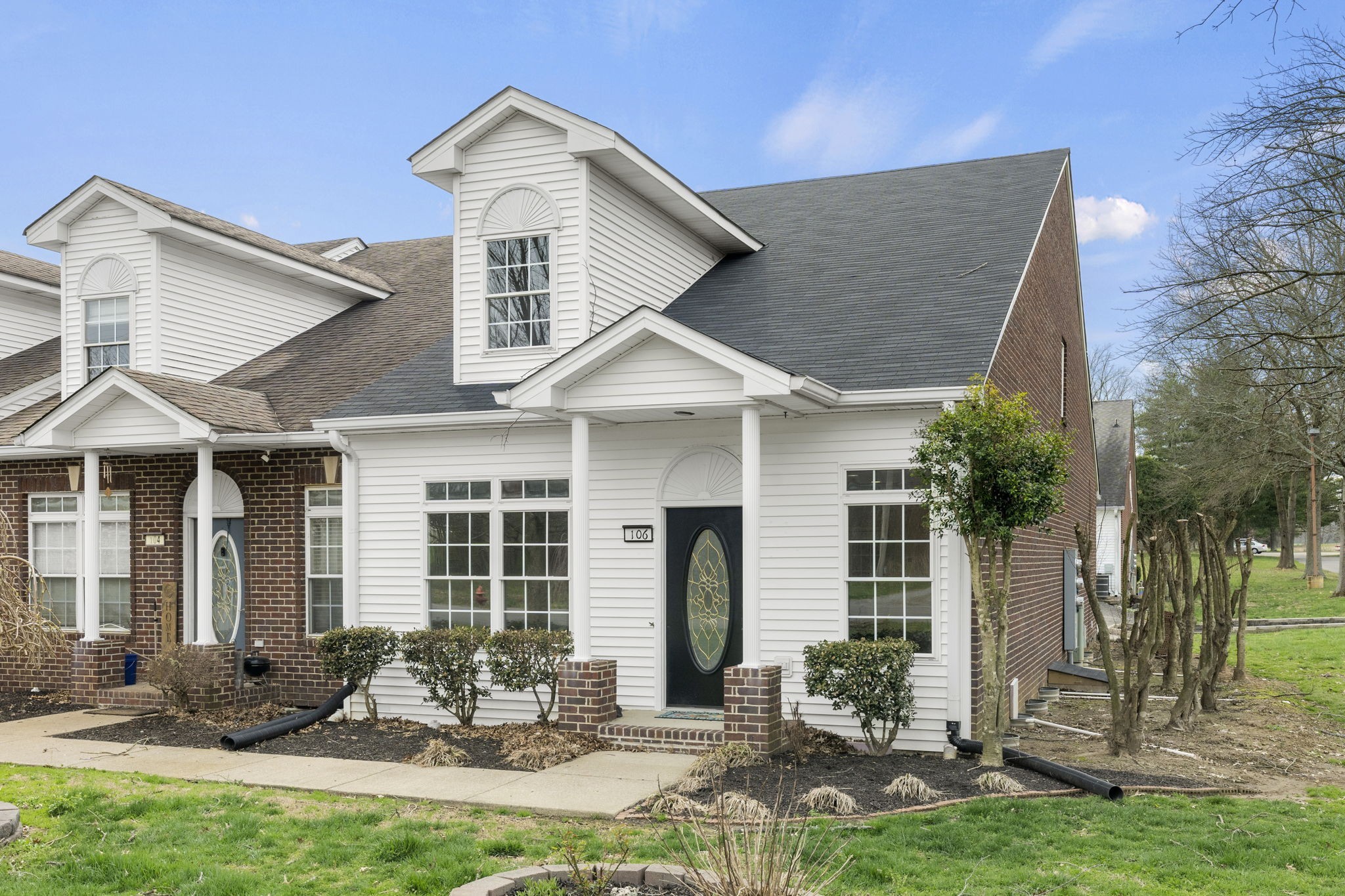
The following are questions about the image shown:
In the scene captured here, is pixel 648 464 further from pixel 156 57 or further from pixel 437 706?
pixel 156 57

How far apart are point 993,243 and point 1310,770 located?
6.70 metres

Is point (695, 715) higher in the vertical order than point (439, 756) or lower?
higher

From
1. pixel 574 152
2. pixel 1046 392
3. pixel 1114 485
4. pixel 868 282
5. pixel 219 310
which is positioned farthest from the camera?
pixel 1114 485

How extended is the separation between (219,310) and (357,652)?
6092 mm

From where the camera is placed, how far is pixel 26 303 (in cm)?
1875

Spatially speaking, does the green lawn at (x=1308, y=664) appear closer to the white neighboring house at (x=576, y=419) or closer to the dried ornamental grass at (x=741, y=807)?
the white neighboring house at (x=576, y=419)

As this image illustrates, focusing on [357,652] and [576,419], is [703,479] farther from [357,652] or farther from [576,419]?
[357,652]

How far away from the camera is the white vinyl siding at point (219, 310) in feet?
47.8

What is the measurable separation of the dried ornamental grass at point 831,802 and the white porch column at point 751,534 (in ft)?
6.73

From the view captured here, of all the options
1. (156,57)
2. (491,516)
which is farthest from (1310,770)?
(156,57)

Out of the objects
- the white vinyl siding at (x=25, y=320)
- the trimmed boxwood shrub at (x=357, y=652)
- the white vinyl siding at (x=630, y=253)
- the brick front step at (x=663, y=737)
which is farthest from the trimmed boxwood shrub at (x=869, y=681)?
the white vinyl siding at (x=25, y=320)

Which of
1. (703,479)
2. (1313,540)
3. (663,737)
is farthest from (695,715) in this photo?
(1313,540)

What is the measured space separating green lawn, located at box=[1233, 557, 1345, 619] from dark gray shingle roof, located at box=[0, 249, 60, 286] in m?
22.5

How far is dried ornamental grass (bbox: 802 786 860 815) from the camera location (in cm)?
775
